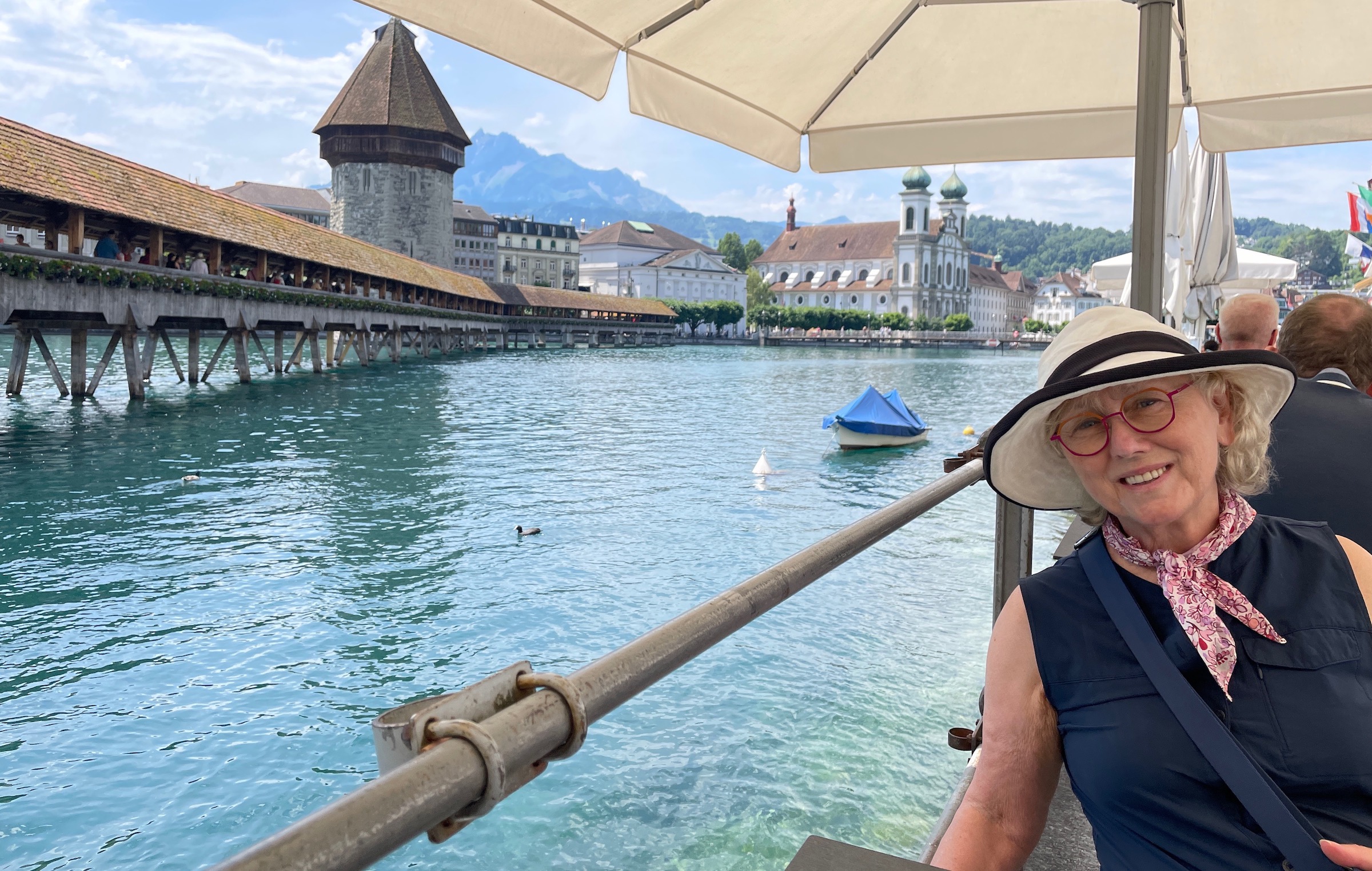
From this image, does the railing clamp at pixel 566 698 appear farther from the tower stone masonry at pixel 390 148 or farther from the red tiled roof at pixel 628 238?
the red tiled roof at pixel 628 238

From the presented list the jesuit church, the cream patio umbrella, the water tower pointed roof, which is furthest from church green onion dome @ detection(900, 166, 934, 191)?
the cream patio umbrella

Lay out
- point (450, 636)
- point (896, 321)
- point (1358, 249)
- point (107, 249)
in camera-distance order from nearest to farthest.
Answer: point (450, 636) → point (107, 249) → point (1358, 249) → point (896, 321)

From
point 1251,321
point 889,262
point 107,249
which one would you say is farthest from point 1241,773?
→ point 889,262

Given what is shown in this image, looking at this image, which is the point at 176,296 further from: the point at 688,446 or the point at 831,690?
the point at 831,690

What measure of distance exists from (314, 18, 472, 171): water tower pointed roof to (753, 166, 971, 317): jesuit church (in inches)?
2765

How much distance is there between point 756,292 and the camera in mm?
119938

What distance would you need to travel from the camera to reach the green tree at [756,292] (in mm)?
119750

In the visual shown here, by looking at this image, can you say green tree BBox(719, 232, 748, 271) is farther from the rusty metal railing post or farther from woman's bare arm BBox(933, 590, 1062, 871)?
woman's bare arm BBox(933, 590, 1062, 871)

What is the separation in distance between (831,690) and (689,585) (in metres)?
2.97

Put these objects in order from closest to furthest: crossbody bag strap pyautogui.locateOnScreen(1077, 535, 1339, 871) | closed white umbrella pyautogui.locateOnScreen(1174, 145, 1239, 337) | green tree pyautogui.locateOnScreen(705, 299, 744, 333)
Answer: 1. crossbody bag strap pyautogui.locateOnScreen(1077, 535, 1339, 871)
2. closed white umbrella pyautogui.locateOnScreen(1174, 145, 1239, 337)
3. green tree pyautogui.locateOnScreen(705, 299, 744, 333)

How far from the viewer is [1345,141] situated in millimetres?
3678

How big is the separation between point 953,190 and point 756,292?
3108 centimetres

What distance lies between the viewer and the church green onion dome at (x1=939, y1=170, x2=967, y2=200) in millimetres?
130375

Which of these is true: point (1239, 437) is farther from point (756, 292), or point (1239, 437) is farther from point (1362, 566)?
point (756, 292)
